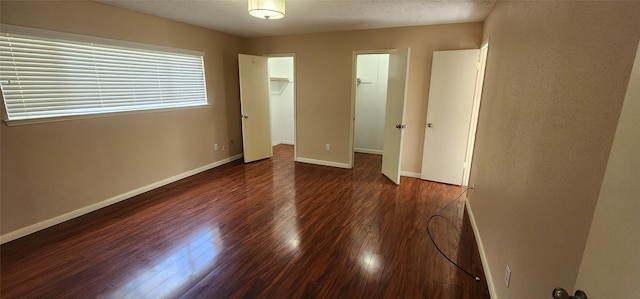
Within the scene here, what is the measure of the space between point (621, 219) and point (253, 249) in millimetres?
2316

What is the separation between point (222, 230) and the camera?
2707 millimetres

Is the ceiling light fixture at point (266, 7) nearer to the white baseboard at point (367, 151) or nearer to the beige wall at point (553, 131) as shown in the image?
the beige wall at point (553, 131)

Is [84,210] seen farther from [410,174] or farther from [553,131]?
[410,174]

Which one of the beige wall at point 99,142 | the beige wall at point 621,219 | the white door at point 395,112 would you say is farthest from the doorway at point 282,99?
the beige wall at point 621,219

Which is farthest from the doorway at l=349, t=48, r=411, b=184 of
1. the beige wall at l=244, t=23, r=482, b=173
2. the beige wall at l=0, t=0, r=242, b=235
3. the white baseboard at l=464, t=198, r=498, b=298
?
the beige wall at l=0, t=0, r=242, b=235

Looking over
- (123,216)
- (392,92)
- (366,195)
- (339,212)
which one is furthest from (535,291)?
(123,216)

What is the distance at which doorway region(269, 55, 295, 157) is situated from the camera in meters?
6.37

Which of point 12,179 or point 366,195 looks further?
point 366,195

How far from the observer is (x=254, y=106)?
5082 mm

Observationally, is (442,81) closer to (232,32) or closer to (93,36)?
(232,32)

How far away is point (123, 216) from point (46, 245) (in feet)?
2.09

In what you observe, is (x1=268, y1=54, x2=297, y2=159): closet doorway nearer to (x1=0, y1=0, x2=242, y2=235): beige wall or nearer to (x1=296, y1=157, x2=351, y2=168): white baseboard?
(x1=296, y1=157, x2=351, y2=168): white baseboard

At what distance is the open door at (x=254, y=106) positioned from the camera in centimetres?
483

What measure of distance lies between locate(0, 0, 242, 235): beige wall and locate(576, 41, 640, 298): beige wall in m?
3.94
